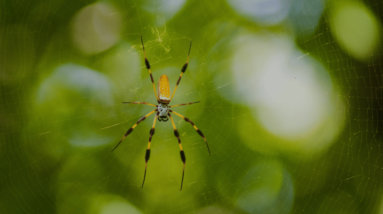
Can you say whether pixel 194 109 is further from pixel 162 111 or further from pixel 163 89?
pixel 163 89

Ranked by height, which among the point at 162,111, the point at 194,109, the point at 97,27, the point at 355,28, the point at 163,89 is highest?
the point at 97,27

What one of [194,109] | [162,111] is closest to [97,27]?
[162,111]

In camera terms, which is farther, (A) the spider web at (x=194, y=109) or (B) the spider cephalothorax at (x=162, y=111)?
(A) the spider web at (x=194, y=109)

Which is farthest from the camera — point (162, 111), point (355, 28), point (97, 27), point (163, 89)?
point (97, 27)

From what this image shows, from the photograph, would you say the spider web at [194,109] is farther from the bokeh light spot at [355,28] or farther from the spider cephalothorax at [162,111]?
the spider cephalothorax at [162,111]

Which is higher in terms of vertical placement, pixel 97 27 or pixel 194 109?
pixel 97 27

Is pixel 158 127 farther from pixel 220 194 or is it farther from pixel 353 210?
pixel 353 210

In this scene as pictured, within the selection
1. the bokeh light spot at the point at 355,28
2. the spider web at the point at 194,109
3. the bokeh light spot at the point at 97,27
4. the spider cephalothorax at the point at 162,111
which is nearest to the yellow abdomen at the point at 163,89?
the spider cephalothorax at the point at 162,111

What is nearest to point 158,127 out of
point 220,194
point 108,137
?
point 108,137
